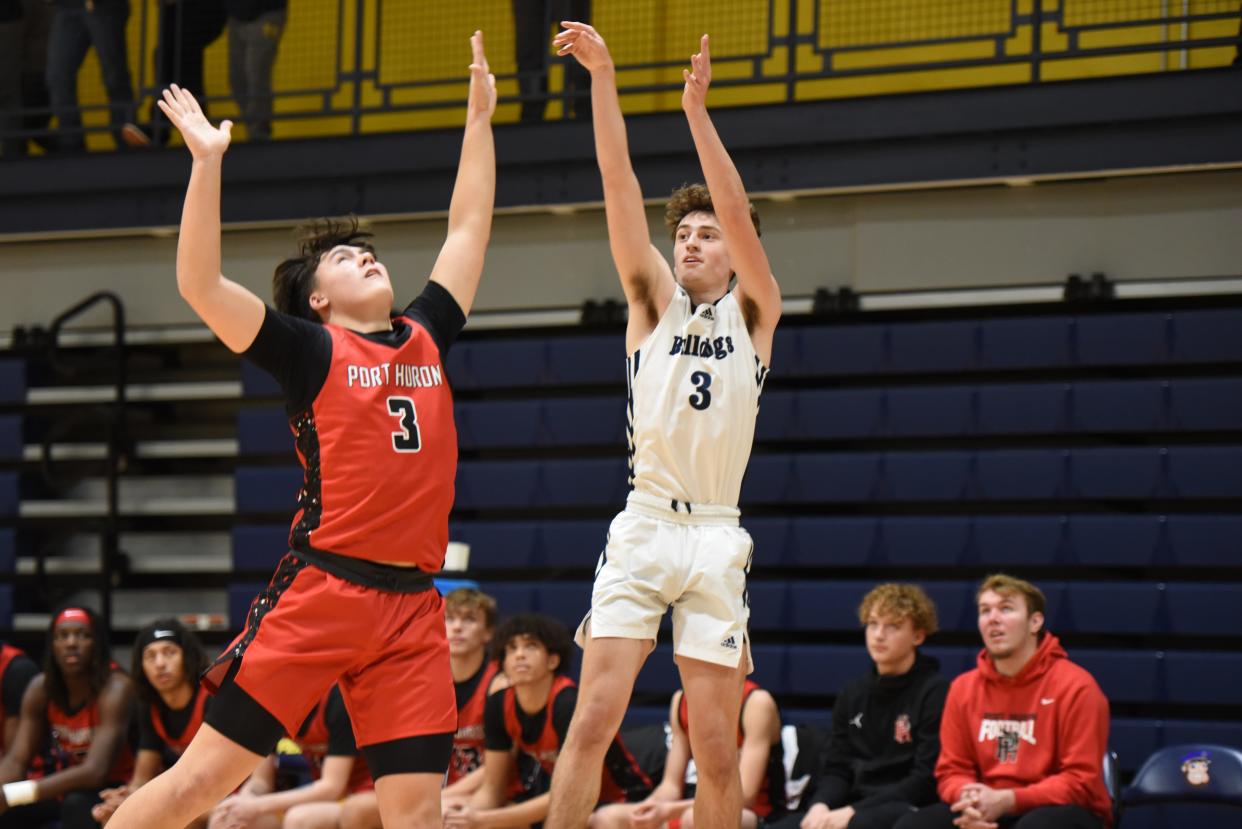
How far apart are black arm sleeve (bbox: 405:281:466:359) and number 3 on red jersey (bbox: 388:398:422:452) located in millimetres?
262

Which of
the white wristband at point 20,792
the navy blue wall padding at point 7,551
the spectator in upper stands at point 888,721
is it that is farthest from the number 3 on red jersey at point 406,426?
the navy blue wall padding at point 7,551

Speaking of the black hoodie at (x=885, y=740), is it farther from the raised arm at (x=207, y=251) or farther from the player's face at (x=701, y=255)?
the raised arm at (x=207, y=251)

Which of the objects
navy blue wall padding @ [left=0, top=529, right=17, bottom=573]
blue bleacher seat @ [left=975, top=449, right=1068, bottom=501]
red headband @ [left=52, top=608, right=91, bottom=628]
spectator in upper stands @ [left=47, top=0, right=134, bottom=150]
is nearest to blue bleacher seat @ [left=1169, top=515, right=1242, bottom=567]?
blue bleacher seat @ [left=975, top=449, right=1068, bottom=501]

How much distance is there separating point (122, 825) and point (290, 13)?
8555 mm

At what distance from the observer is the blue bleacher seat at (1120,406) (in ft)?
26.3

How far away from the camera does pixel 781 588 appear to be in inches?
332

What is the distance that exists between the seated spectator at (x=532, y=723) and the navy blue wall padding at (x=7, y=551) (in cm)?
476

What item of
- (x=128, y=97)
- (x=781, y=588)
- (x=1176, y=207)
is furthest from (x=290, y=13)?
(x=1176, y=207)

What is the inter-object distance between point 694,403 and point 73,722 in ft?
15.5

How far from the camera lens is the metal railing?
8.48m

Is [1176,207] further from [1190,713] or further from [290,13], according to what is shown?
[290,13]

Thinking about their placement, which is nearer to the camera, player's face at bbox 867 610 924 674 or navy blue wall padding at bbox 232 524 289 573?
player's face at bbox 867 610 924 674

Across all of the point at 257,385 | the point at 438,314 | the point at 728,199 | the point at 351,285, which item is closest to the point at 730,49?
the point at 257,385

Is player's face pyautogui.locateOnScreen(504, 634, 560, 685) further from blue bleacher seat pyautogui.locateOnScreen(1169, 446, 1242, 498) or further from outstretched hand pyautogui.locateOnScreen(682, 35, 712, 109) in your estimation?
blue bleacher seat pyautogui.locateOnScreen(1169, 446, 1242, 498)
